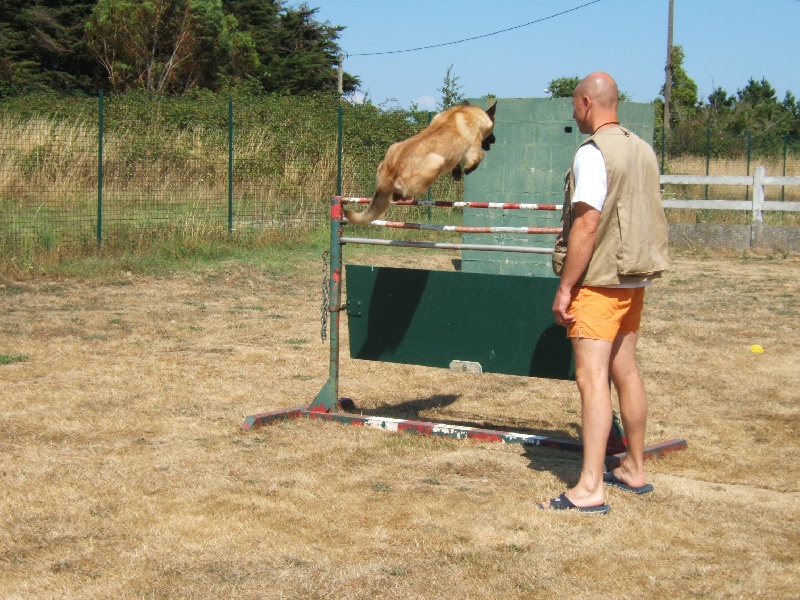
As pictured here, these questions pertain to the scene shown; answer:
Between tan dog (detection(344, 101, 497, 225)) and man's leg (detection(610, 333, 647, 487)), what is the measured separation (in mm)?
1811

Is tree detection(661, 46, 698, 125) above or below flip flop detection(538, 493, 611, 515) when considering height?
above

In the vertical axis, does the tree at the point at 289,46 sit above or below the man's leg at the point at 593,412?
above

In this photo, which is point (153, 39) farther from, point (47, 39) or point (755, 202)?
point (755, 202)

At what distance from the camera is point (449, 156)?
6.06 metres

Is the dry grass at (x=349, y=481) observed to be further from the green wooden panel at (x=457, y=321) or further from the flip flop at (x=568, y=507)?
the green wooden panel at (x=457, y=321)

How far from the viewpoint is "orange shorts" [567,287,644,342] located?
4508 mm

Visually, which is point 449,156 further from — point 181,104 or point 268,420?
point 181,104

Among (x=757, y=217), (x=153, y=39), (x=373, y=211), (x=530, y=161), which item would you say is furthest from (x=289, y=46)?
(x=373, y=211)

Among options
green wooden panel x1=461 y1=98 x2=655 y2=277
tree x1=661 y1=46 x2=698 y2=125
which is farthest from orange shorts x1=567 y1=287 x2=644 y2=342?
tree x1=661 y1=46 x2=698 y2=125

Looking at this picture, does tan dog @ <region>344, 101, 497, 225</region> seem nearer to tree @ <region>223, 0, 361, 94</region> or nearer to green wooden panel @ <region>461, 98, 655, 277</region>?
green wooden panel @ <region>461, 98, 655, 277</region>

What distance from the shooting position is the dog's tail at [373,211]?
605cm

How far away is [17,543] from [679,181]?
17.5 m

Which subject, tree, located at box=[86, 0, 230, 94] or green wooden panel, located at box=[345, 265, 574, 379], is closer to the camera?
green wooden panel, located at box=[345, 265, 574, 379]

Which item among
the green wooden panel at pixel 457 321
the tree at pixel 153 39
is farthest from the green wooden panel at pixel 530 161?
the tree at pixel 153 39
